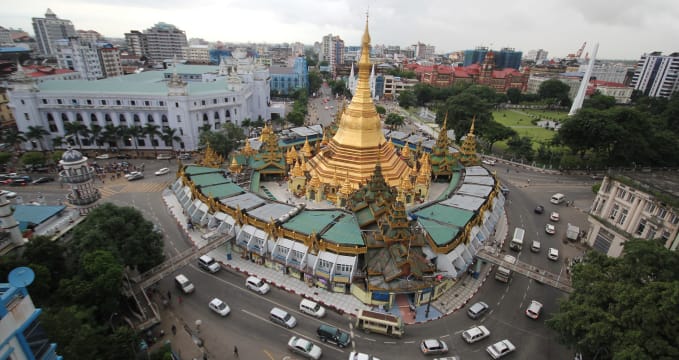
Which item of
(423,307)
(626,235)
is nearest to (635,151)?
(626,235)

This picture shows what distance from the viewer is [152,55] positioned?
189750 mm

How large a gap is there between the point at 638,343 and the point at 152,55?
740 feet

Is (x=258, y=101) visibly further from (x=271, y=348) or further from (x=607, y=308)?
(x=607, y=308)

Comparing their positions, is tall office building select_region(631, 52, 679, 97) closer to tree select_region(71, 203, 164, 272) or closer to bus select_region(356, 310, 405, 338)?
bus select_region(356, 310, 405, 338)

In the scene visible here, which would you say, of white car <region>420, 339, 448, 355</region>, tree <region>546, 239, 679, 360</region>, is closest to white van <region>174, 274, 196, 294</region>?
white car <region>420, 339, 448, 355</region>

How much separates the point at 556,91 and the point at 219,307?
152751 millimetres

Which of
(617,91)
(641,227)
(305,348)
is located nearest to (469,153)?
(641,227)

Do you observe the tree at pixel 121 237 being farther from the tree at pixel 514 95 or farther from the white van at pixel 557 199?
the tree at pixel 514 95

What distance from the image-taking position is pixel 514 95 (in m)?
135

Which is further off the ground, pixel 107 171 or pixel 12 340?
pixel 12 340

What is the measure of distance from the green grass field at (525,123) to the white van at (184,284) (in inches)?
2892

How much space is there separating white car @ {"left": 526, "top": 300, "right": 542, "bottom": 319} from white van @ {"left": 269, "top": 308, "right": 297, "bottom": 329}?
67.9ft

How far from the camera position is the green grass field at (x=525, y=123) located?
8651cm

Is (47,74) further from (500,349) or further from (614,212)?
(614,212)
